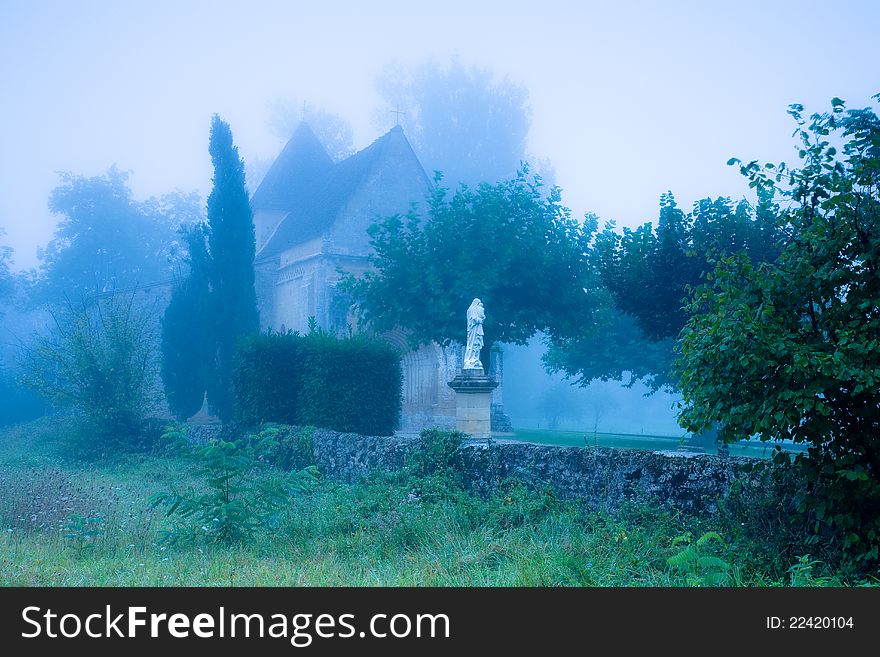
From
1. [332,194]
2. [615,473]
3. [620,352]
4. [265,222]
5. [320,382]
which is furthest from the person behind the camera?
[265,222]

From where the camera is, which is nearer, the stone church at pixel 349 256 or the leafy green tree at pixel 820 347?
the leafy green tree at pixel 820 347

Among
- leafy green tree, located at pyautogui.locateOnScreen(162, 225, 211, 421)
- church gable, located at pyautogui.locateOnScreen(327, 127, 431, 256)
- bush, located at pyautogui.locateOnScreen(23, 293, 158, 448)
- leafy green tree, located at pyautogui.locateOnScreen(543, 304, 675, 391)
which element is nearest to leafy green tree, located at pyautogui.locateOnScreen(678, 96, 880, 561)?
bush, located at pyautogui.locateOnScreen(23, 293, 158, 448)

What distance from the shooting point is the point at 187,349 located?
26672 mm

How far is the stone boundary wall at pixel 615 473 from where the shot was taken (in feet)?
23.4

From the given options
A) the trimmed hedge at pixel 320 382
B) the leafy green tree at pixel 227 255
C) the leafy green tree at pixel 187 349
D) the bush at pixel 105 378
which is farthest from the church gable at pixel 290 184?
the trimmed hedge at pixel 320 382

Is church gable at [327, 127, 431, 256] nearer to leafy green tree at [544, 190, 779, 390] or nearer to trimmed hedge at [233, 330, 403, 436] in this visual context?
trimmed hedge at [233, 330, 403, 436]

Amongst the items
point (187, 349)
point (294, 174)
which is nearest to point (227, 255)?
point (187, 349)

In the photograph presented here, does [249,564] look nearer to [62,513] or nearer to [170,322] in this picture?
[62,513]

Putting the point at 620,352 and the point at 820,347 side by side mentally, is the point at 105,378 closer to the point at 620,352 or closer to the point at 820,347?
the point at 620,352

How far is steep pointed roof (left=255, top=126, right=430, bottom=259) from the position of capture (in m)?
31.5

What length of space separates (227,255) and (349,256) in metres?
5.73

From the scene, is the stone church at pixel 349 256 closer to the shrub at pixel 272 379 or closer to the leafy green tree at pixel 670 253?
the shrub at pixel 272 379

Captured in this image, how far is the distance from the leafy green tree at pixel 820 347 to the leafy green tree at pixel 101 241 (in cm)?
4539
